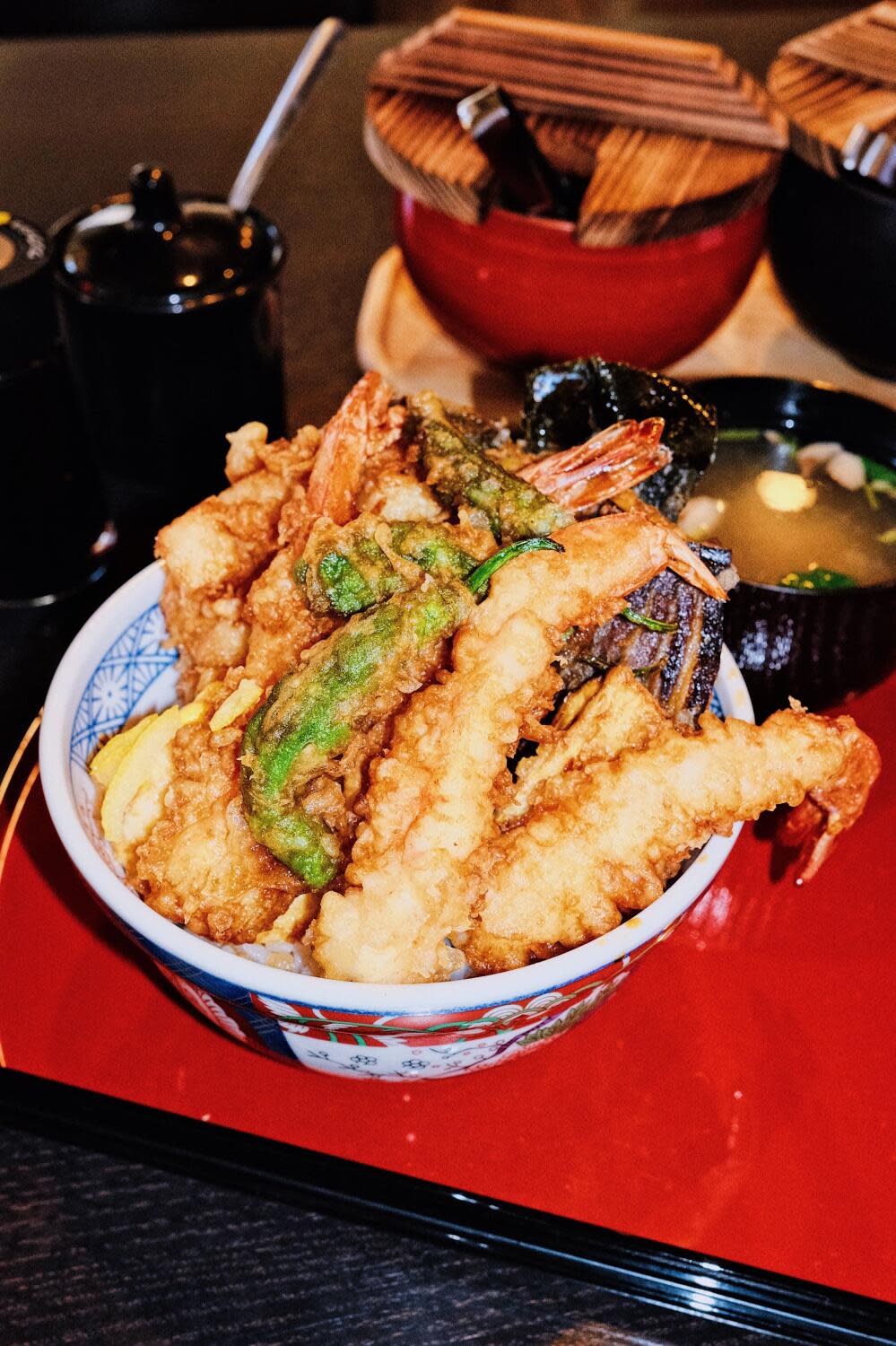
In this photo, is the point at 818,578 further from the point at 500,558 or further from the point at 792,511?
the point at 500,558

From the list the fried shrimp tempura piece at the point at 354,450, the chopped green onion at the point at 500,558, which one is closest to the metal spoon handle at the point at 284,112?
the fried shrimp tempura piece at the point at 354,450

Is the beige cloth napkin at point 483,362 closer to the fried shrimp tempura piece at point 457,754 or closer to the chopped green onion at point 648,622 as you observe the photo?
the chopped green onion at point 648,622

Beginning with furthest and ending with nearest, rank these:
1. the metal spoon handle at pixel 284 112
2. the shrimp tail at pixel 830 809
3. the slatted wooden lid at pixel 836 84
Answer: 1. the metal spoon handle at pixel 284 112
2. the slatted wooden lid at pixel 836 84
3. the shrimp tail at pixel 830 809

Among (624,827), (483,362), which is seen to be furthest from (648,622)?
(483,362)

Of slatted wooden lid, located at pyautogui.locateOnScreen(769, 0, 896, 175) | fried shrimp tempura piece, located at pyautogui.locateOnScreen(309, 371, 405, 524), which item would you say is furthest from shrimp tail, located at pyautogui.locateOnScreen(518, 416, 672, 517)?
slatted wooden lid, located at pyautogui.locateOnScreen(769, 0, 896, 175)

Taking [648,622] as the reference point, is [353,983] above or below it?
below

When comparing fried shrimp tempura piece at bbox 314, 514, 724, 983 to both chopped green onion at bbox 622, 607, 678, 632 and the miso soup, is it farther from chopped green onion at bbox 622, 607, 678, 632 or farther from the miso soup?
the miso soup
